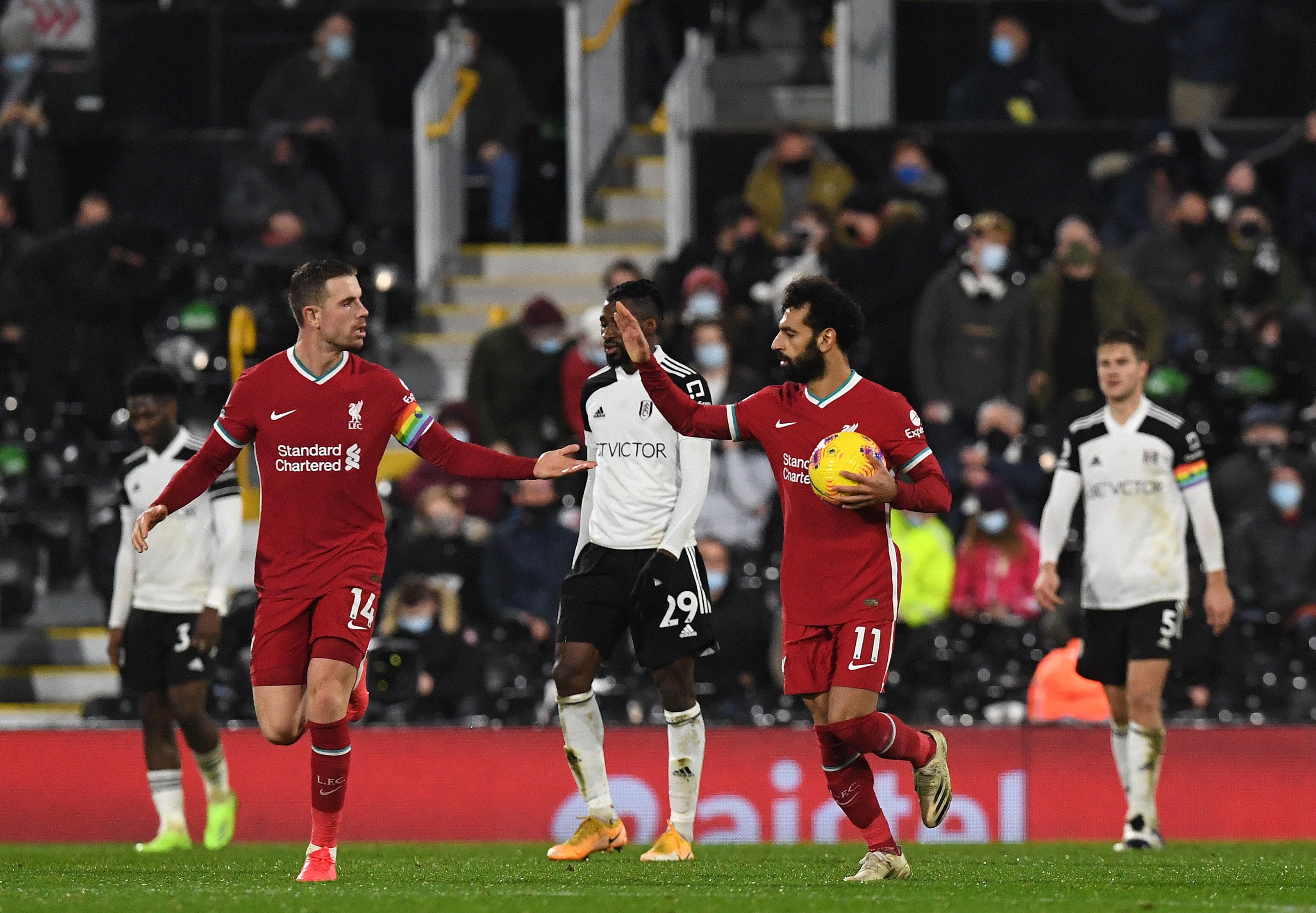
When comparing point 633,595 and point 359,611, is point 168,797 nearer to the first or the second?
point 633,595

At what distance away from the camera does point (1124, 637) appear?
38.0 ft

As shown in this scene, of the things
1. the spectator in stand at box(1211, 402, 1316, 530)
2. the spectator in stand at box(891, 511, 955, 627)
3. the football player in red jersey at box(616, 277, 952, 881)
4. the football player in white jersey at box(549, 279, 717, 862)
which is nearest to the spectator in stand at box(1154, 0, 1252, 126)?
the spectator in stand at box(1211, 402, 1316, 530)

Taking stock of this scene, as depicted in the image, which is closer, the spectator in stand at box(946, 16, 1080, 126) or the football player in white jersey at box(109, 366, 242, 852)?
the football player in white jersey at box(109, 366, 242, 852)

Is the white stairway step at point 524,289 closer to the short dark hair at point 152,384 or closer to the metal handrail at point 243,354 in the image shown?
the metal handrail at point 243,354

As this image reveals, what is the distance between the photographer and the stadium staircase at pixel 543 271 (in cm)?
1936

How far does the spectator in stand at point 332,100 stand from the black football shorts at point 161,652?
27.0 feet

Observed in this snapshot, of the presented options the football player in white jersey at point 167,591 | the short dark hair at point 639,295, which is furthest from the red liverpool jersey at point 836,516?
the football player in white jersey at point 167,591

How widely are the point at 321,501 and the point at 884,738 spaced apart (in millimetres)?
2292

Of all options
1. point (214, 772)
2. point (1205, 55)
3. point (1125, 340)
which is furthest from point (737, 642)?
point (1205, 55)

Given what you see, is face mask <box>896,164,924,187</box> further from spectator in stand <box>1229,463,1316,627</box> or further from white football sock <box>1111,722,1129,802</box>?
white football sock <box>1111,722,1129,802</box>

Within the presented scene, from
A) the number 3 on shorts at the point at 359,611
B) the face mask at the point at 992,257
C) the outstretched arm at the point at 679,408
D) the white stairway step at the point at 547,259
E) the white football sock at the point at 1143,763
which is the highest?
the white stairway step at the point at 547,259

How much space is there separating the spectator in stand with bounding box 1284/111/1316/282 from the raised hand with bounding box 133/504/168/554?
11.1 metres

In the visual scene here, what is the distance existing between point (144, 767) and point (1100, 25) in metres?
10.6

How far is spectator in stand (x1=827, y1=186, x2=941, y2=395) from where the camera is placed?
16875 millimetres
